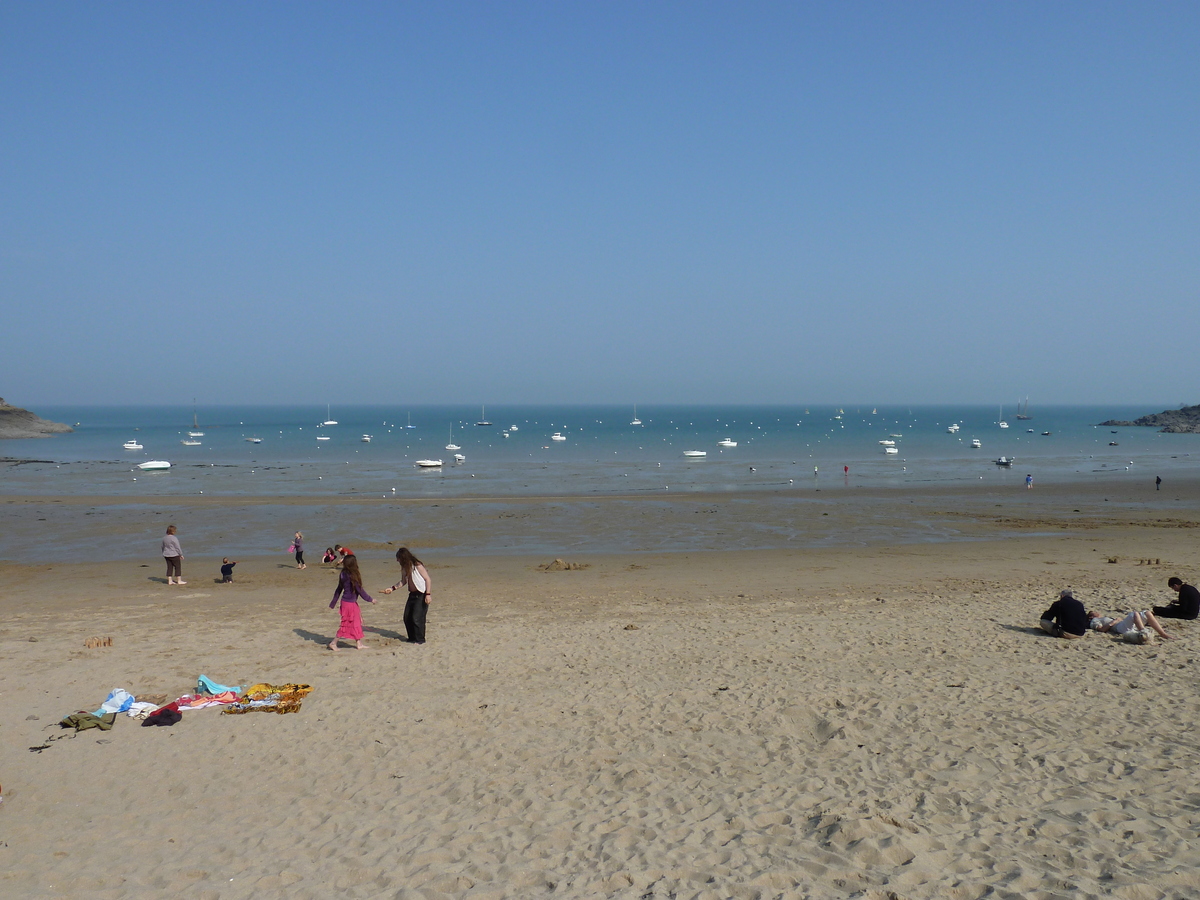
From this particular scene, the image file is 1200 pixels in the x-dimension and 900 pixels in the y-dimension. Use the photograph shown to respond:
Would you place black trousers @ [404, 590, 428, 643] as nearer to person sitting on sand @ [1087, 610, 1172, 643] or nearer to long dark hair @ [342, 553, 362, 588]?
long dark hair @ [342, 553, 362, 588]

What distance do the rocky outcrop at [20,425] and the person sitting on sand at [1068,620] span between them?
140613 millimetres

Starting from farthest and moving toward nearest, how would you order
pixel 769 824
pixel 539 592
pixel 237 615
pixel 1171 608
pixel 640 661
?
pixel 539 592
pixel 237 615
pixel 1171 608
pixel 640 661
pixel 769 824

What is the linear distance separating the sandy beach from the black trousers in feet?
0.93

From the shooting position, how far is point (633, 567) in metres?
22.7

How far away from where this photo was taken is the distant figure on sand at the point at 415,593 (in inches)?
495

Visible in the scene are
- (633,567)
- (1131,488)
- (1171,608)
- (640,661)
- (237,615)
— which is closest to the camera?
(640,661)

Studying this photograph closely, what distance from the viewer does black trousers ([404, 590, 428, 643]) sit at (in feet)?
42.0

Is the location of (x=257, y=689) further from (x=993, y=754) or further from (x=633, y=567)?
(x=633, y=567)

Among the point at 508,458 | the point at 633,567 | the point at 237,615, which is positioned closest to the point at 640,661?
the point at 237,615

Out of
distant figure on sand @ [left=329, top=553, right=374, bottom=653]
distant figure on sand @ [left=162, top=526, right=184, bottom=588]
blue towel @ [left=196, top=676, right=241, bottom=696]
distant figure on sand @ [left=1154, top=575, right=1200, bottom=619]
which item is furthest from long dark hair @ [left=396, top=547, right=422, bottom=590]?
distant figure on sand @ [left=1154, top=575, right=1200, bottom=619]

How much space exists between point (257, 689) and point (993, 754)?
8165 millimetres

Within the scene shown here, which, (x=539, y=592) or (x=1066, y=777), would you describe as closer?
(x=1066, y=777)

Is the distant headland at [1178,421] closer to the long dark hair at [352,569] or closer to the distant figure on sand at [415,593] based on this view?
the distant figure on sand at [415,593]

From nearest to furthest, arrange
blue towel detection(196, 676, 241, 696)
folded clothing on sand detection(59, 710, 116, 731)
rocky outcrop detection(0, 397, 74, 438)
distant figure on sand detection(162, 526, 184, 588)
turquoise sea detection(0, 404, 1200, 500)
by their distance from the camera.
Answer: folded clothing on sand detection(59, 710, 116, 731) → blue towel detection(196, 676, 241, 696) → distant figure on sand detection(162, 526, 184, 588) → turquoise sea detection(0, 404, 1200, 500) → rocky outcrop detection(0, 397, 74, 438)
